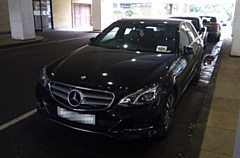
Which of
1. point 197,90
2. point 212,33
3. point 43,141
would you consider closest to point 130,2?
point 212,33

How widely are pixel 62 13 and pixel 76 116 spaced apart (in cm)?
2108

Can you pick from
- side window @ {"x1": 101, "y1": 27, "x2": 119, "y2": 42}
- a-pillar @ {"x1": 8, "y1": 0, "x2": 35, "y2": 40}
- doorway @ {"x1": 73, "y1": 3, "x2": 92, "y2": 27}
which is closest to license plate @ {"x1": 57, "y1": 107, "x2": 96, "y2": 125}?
side window @ {"x1": 101, "y1": 27, "x2": 119, "y2": 42}

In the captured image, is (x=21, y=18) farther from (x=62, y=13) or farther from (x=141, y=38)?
(x=62, y=13)

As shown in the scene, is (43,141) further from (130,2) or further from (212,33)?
(130,2)

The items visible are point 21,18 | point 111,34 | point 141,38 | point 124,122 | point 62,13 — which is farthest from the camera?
point 62,13

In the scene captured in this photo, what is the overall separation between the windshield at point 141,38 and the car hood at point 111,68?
25 cm

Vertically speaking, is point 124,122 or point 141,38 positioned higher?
point 141,38

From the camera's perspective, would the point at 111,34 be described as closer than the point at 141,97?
No

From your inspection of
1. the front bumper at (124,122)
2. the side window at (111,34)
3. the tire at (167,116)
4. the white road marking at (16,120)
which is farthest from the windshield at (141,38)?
the white road marking at (16,120)

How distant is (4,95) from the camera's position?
15.1 ft

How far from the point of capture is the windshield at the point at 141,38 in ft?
12.8

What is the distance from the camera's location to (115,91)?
8.58 feet

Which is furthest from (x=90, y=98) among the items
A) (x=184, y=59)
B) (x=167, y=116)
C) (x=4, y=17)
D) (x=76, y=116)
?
(x=4, y=17)

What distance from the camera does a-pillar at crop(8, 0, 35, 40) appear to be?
12062 mm
